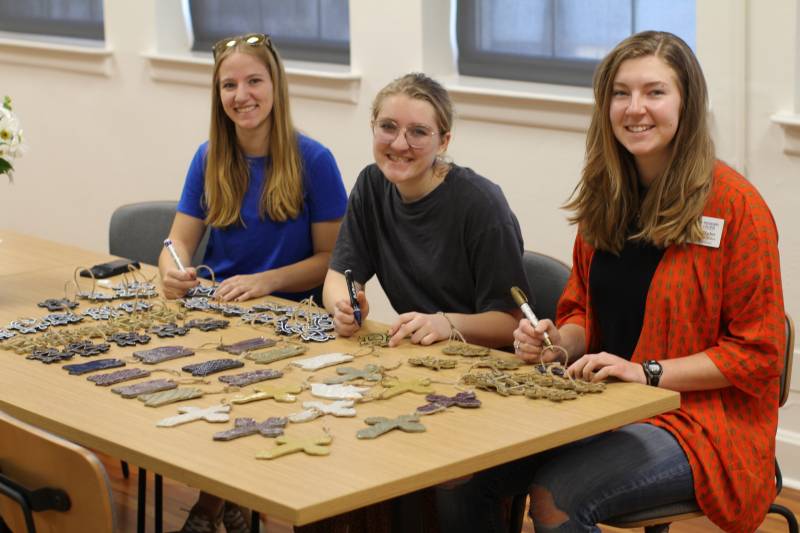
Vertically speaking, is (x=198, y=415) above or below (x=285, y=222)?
below

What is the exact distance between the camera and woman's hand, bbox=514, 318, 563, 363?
2680mm

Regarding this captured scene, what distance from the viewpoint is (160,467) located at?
2188mm

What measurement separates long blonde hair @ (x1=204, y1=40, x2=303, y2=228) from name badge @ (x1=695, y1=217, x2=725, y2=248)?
1.41m

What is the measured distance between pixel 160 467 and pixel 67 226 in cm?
487

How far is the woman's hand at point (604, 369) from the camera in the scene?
2.55 m

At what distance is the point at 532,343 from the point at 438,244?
0.55 metres

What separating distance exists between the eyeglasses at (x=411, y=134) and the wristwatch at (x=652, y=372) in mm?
816

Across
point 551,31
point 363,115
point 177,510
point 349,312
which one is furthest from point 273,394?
point 363,115

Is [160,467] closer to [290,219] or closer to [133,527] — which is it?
[290,219]

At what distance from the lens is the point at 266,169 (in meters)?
3.70

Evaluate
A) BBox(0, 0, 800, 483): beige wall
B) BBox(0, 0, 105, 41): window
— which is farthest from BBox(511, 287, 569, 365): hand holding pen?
BBox(0, 0, 105, 41): window

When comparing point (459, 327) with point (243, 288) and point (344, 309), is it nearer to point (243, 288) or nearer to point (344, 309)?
point (344, 309)

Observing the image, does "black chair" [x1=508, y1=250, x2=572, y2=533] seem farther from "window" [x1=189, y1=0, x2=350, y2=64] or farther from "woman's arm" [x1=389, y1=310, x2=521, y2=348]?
"window" [x1=189, y1=0, x2=350, y2=64]

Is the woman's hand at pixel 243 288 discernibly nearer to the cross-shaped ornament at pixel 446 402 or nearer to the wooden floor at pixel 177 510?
the wooden floor at pixel 177 510
